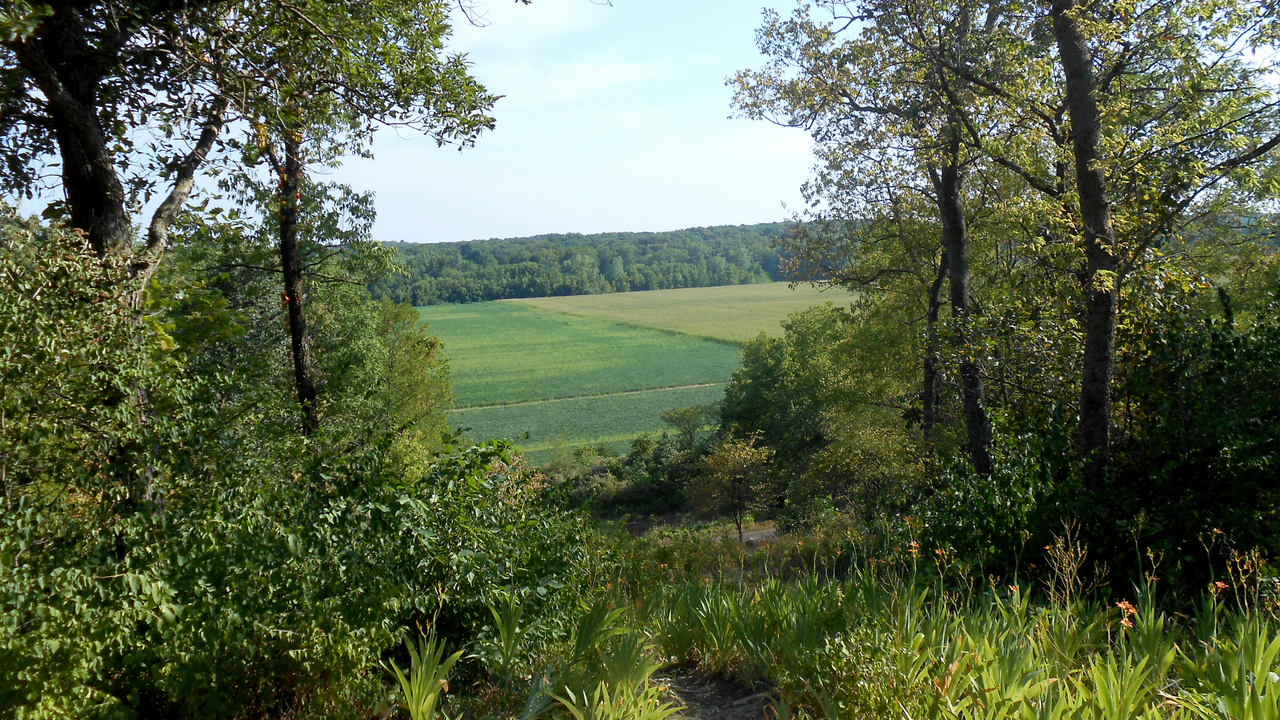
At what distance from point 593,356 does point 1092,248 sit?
7372 centimetres

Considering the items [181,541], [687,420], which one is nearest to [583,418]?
[687,420]

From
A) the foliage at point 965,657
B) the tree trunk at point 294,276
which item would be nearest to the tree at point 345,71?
the tree trunk at point 294,276

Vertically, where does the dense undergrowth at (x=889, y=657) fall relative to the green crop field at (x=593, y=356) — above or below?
above

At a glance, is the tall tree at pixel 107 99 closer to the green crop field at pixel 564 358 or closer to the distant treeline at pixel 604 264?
the green crop field at pixel 564 358

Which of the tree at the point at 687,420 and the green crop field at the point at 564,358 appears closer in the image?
the tree at the point at 687,420

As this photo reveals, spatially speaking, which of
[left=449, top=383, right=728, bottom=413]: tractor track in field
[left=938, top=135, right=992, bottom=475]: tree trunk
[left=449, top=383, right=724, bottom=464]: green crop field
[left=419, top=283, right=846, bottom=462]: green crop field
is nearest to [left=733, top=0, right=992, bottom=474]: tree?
[left=938, top=135, right=992, bottom=475]: tree trunk

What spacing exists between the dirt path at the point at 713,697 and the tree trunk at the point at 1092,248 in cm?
412

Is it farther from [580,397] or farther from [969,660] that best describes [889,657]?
[580,397]

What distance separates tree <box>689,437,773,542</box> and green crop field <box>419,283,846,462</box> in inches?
464

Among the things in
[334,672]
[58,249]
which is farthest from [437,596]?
[58,249]

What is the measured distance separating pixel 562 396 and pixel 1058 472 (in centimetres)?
5884

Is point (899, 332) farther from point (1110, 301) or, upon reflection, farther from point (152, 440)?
point (152, 440)

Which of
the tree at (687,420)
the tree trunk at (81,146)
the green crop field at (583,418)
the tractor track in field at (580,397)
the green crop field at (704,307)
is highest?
the tree trunk at (81,146)

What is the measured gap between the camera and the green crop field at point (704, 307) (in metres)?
87.0
